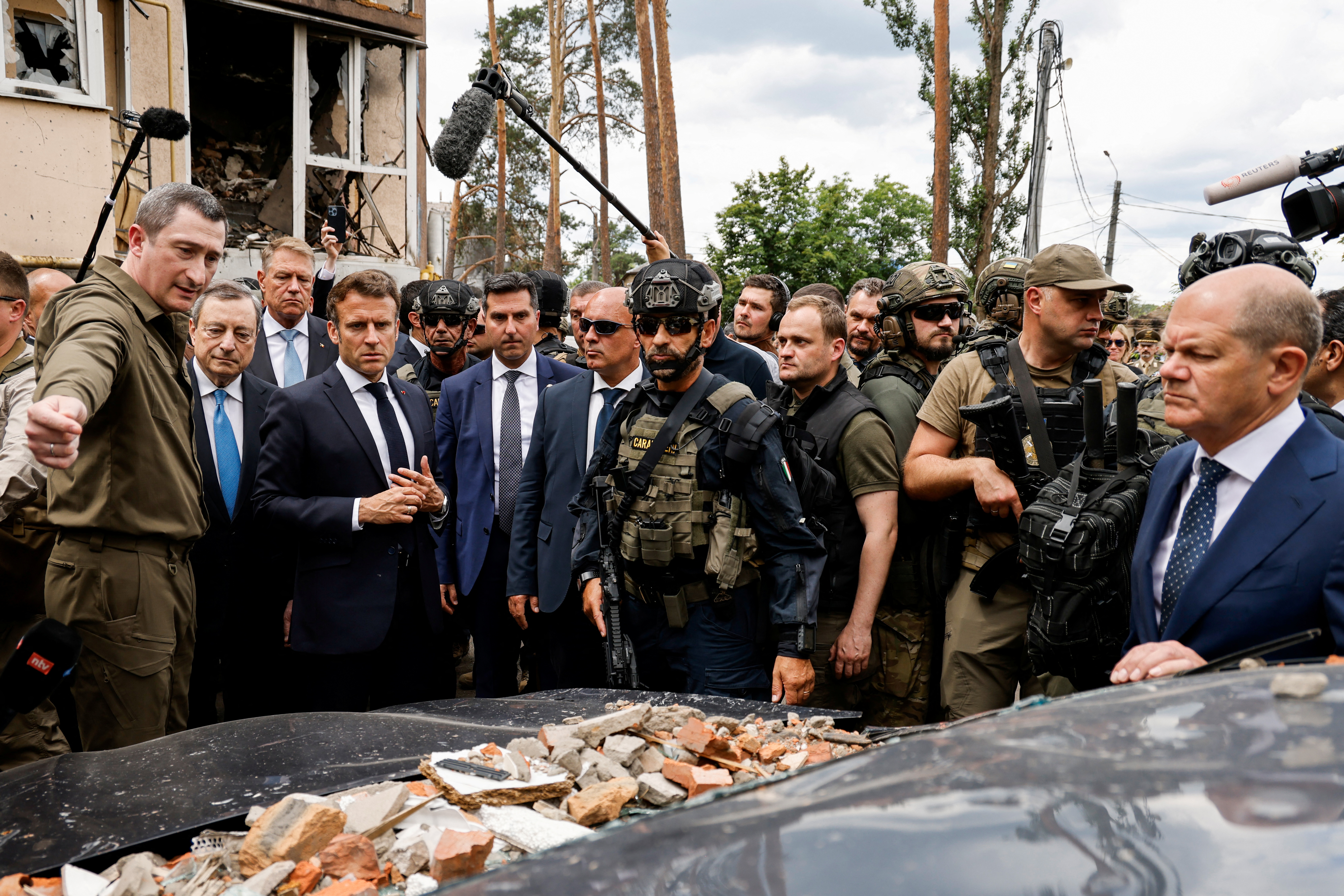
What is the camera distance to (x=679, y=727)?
252 centimetres

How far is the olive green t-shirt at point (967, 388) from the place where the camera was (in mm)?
3773

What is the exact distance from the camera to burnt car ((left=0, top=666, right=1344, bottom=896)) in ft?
3.08

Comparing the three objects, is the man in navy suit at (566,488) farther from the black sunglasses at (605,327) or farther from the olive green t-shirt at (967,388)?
the olive green t-shirt at (967,388)

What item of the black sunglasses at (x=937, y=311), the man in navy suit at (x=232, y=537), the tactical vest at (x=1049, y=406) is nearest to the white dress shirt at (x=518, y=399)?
the man in navy suit at (x=232, y=537)

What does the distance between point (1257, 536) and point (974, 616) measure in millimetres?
1688

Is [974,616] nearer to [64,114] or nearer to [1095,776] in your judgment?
[1095,776]

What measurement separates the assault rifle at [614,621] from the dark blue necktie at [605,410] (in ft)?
1.89

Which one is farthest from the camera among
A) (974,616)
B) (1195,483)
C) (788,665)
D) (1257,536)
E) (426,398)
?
(426,398)

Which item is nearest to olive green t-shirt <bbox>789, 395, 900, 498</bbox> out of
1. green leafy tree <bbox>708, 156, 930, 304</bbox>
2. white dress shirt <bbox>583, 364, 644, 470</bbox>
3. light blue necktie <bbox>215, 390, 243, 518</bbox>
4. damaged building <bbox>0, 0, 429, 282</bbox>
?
white dress shirt <bbox>583, 364, 644, 470</bbox>

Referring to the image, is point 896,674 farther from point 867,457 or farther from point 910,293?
point 910,293

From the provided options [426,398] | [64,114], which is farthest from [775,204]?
[426,398]

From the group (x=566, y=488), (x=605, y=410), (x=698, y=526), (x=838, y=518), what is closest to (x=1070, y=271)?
(x=838, y=518)

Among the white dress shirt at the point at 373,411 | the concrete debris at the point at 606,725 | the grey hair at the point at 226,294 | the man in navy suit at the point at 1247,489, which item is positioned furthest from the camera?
the grey hair at the point at 226,294

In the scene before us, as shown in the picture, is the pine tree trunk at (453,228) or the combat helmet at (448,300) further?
the pine tree trunk at (453,228)
